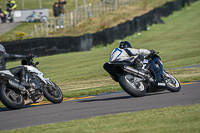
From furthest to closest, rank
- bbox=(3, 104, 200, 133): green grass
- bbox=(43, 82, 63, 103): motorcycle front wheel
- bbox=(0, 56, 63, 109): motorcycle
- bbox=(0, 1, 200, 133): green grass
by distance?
bbox=(43, 82, 63, 103): motorcycle front wheel
bbox=(0, 56, 63, 109): motorcycle
bbox=(0, 1, 200, 133): green grass
bbox=(3, 104, 200, 133): green grass

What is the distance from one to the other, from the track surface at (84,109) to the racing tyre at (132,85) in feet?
0.53

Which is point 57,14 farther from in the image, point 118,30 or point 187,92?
point 187,92

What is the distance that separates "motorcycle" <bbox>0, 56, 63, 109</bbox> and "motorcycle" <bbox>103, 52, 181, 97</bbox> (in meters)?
1.44

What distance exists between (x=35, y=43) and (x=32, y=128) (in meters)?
16.6

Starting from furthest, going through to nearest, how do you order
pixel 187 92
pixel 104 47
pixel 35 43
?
pixel 104 47, pixel 35 43, pixel 187 92

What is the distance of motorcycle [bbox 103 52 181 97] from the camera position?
9141 millimetres

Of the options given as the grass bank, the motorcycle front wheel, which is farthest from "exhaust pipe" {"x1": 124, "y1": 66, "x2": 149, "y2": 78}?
the grass bank

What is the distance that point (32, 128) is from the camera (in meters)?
6.60

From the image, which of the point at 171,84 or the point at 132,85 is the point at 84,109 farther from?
the point at 171,84

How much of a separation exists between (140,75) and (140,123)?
3473 millimetres

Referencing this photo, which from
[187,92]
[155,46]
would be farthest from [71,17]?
[187,92]

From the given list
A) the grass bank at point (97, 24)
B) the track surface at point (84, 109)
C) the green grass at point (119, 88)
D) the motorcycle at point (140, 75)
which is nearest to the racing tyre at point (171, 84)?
the motorcycle at point (140, 75)

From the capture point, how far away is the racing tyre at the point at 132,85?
29.6ft

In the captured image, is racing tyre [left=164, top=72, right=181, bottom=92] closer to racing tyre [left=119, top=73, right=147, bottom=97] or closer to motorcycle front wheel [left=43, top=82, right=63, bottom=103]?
racing tyre [left=119, top=73, right=147, bottom=97]
